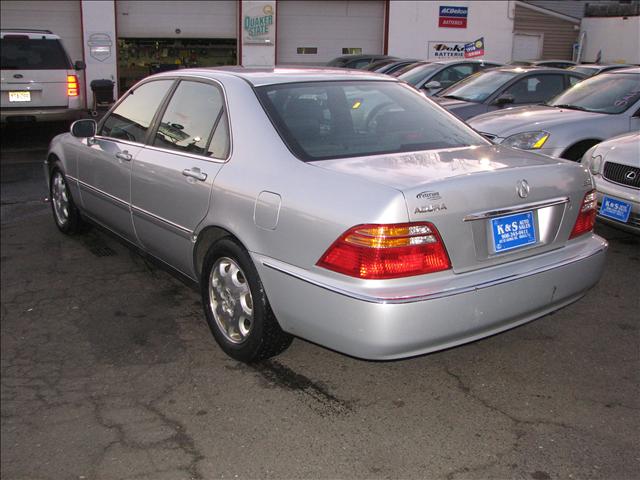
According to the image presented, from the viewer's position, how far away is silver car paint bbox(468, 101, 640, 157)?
258 inches

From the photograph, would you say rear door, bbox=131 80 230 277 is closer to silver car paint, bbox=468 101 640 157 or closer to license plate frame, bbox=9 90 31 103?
silver car paint, bbox=468 101 640 157

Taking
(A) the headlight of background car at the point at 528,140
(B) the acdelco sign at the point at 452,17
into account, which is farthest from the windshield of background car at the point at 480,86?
(B) the acdelco sign at the point at 452,17

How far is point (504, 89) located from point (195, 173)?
256 inches

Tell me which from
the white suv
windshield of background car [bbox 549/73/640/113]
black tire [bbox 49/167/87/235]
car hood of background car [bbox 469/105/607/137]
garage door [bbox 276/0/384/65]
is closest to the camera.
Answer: black tire [bbox 49/167/87/235]

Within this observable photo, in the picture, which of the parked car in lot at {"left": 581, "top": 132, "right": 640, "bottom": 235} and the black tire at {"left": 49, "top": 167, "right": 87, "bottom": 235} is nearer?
the parked car in lot at {"left": 581, "top": 132, "right": 640, "bottom": 235}

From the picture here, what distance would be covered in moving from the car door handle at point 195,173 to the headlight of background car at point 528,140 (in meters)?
3.88

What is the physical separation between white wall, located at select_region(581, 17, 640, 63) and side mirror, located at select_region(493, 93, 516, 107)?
16850mm

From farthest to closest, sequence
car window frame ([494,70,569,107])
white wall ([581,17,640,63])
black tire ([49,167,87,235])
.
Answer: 1. white wall ([581,17,640,63])
2. car window frame ([494,70,569,107])
3. black tire ([49,167,87,235])

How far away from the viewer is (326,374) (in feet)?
11.9

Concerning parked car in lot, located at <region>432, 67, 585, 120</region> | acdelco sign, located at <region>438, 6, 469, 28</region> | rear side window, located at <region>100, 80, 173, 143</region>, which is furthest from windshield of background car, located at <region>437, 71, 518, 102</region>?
acdelco sign, located at <region>438, 6, 469, 28</region>

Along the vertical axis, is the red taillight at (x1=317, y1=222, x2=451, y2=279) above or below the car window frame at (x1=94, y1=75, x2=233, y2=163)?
below

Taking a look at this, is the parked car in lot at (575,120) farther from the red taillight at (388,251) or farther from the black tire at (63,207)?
the black tire at (63,207)

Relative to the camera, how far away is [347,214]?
2.94 meters

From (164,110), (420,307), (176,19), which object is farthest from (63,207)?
(176,19)
